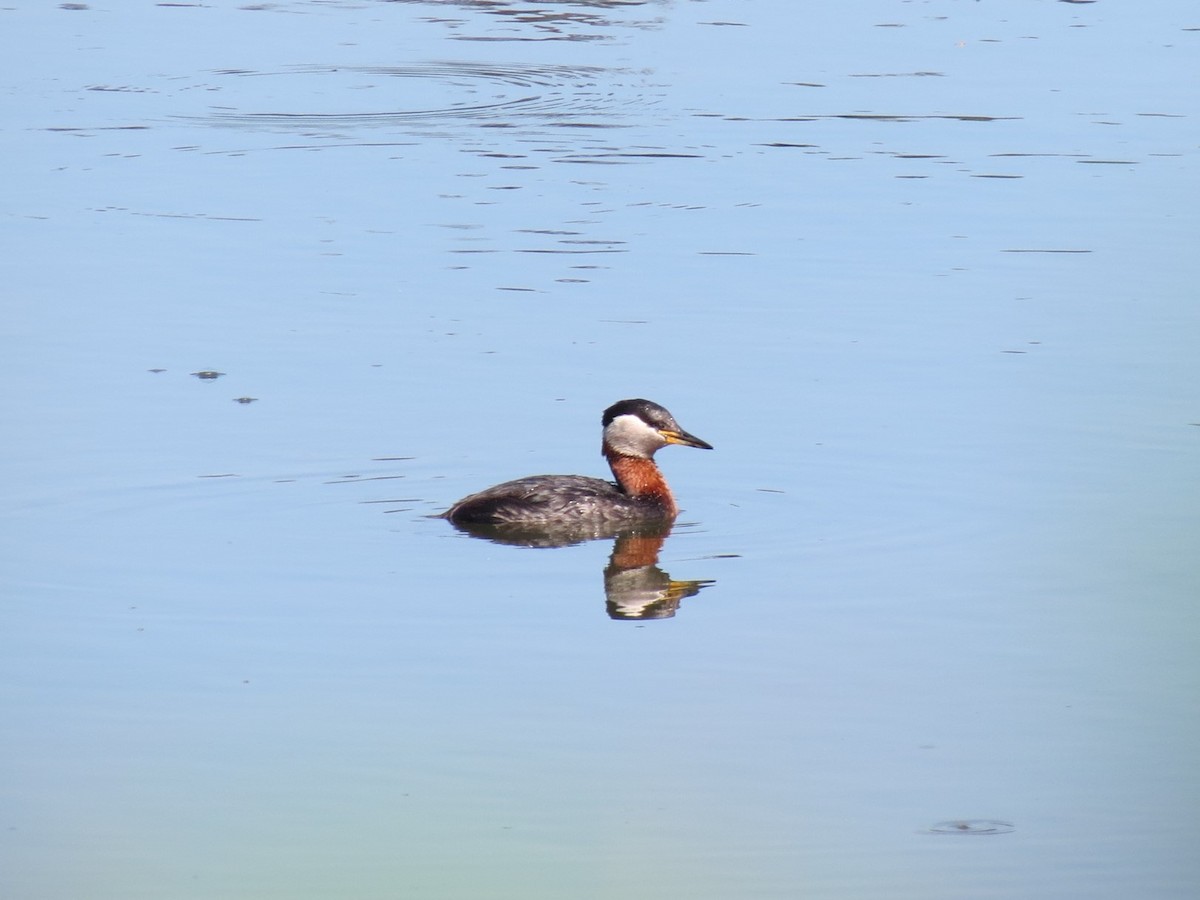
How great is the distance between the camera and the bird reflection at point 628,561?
9.11 meters

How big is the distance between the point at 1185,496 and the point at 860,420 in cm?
189

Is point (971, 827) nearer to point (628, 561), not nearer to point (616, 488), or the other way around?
point (628, 561)

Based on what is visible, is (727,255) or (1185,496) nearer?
(1185,496)

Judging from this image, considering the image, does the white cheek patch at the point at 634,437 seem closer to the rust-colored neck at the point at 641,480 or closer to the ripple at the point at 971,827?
the rust-colored neck at the point at 641,480

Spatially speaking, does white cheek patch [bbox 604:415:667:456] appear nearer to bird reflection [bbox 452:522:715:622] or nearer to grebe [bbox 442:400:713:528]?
grebe [bbox 442:400:713:528]

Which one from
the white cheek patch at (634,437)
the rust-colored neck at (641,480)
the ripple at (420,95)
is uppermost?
the ripple at (420,95)

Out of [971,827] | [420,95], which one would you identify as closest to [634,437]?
[971,827]

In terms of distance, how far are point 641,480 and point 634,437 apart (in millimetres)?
220

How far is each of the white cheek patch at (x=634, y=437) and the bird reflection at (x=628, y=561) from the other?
42 cm

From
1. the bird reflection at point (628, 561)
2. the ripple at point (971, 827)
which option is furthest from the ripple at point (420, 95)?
the ripple at point (971, 827)

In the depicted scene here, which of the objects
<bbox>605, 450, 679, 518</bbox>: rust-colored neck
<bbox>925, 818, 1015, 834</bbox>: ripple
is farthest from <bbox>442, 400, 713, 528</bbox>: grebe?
<bbox>925, 818, 1015, 834</bbox>: ripple

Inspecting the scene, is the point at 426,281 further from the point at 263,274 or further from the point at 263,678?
the point at 263,678

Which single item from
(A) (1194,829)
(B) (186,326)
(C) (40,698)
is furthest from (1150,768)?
(B) (186,326)

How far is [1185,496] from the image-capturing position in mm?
10203
